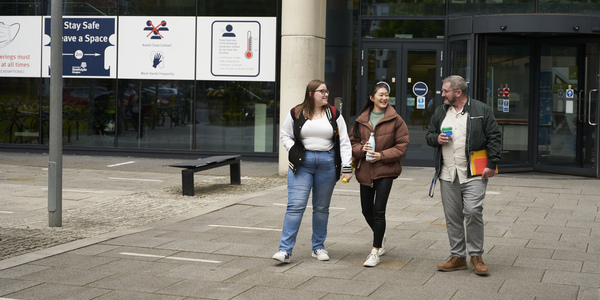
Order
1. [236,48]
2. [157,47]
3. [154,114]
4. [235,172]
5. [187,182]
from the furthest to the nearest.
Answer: [154,114] < [157,47] < [236,48] < [235,172] < [187,182]

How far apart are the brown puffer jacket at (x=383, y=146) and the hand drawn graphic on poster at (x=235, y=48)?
32.4 feet

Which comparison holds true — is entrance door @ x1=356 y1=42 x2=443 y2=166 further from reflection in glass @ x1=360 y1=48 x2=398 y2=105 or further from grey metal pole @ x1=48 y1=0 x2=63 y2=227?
grey metal pole @ x1=48 y1=0 x2=63 y2=227

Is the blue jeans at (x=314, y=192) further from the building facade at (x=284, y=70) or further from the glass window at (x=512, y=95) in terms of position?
the glass window at (x=512, y=95)

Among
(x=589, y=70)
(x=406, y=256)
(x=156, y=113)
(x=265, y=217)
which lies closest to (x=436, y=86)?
(x=589, y=70)

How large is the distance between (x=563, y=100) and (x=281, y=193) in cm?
677

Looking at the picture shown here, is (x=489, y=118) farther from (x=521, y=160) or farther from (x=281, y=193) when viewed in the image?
(x=521, y=160)

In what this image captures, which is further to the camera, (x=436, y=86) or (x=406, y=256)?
(x=436, y=86)

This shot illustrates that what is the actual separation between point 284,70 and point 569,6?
5.83m

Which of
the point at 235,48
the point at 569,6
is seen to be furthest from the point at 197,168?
the point at 569,6

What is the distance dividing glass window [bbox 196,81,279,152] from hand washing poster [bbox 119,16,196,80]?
0.65 metres

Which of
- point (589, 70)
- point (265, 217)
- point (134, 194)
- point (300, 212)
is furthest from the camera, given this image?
point (589, 70)

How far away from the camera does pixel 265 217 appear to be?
9711 mm

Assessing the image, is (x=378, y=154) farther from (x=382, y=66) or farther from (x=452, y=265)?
(x=382, y=66)

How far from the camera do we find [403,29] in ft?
53.1
